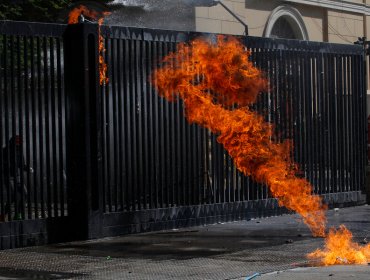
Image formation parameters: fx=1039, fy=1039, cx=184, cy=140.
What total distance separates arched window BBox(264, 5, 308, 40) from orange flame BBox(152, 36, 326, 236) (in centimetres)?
1398

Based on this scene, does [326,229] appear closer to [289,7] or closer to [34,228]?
[34,228]

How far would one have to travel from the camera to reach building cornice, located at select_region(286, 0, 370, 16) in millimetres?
30444

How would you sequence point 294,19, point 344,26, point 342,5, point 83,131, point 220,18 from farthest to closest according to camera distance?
point 344,26
point 342,5
point 294,19
point 220,18
point 83,131

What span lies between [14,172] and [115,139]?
1770mm

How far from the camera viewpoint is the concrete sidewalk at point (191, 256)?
10344mm

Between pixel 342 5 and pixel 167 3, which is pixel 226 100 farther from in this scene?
pixel 342 5

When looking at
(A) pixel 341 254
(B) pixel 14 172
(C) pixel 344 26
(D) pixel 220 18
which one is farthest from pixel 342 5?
(A) pixel 341 254

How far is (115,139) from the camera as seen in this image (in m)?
13.9

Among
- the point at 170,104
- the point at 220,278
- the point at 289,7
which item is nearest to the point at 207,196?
the point at 170,104

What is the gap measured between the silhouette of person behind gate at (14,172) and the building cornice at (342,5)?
18.1 metres

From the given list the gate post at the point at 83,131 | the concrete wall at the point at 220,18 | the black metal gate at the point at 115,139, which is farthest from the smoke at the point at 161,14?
the gate post at the point at 83,131

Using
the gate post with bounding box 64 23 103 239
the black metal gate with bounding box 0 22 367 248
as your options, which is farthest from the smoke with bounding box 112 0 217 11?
the gate post with bounding box 64 23 103 239

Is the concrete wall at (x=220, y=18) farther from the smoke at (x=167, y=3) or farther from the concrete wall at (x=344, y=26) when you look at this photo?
the concrete wall at (x=344, y=26)

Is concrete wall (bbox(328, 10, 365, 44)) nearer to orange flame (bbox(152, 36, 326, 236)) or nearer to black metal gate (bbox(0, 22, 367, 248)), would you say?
black metal gate (bbox(0, 22, 367, 248))
